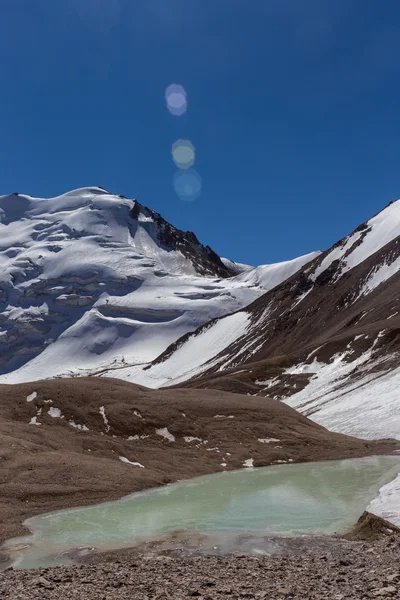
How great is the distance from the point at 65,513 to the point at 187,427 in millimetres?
23319

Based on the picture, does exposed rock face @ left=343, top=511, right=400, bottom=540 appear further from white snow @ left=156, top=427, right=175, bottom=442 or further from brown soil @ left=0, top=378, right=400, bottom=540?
white snow @ left=156, top=427, right=175, bottom=442

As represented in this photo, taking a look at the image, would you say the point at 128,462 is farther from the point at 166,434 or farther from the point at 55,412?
the point at 55,412

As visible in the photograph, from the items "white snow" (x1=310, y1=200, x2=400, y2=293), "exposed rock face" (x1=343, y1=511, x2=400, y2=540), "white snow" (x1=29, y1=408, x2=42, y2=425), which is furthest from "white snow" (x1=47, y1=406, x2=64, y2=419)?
"white snow" (x1=310, y1=200, x2=400, y2=293)

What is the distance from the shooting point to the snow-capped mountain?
77.1 meters

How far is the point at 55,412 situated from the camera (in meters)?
48.3

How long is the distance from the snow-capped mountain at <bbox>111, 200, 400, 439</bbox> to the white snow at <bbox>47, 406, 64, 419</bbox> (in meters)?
36.4

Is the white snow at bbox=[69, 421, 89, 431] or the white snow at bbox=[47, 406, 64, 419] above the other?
the white snow at bbox=[47, 406, 64, 419]

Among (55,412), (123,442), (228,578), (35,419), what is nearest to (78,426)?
(55,412)

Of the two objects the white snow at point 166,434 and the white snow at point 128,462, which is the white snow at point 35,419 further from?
the white snow at point 166,434

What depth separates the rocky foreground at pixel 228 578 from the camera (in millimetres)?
12773

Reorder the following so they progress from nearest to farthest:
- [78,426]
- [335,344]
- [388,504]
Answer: [388,504] < [78,426] < [335,344]

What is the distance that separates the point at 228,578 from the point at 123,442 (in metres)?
32.2

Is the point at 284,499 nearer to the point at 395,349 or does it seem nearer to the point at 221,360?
the point at 395,349

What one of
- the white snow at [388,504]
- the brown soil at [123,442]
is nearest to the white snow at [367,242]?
the brown soil at [123,442]
